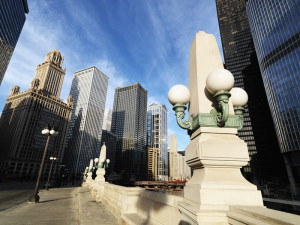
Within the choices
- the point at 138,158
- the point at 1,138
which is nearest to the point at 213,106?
the point at 1,138

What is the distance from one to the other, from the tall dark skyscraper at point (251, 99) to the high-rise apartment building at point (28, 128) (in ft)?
354

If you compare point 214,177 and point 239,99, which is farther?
point 239,99

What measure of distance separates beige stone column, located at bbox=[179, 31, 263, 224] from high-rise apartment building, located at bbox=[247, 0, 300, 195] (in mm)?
55849

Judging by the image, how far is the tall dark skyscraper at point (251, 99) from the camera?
80.5 meters

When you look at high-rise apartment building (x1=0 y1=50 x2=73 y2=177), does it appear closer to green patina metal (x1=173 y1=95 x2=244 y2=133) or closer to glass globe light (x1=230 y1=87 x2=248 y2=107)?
green patina metal (x1=173 y1=95 x2=244 y2=133)

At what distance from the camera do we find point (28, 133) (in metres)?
98.4

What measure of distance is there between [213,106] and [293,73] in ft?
194

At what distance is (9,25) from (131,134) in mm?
127785

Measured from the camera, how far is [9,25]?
250 feet

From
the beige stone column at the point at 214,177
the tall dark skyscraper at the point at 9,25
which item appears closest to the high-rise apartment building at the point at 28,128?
the tall dark skyscraper at the point at 9,25

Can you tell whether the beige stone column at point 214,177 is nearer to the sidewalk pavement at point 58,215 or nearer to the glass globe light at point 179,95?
the glass globe light at point 179,95

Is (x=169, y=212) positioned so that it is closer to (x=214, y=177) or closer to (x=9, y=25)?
(x=214, y=177)

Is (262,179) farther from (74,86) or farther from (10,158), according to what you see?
(74,86)

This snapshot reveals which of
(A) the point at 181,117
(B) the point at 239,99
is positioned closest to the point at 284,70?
(B) the point at 239,99
